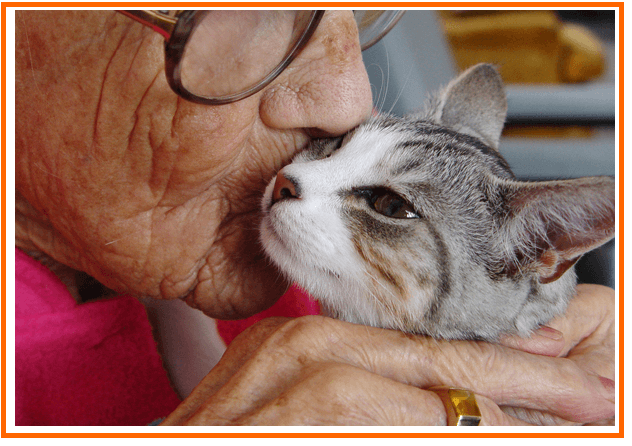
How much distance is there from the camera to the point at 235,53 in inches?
28.0

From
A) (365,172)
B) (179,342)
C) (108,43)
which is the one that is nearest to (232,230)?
(365,172)

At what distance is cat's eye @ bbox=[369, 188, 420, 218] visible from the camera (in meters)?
0.85

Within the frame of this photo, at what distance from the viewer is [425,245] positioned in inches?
32.9

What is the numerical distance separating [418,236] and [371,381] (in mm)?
246

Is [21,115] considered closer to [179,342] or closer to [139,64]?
[139,64]

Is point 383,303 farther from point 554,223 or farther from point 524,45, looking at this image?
point 524,45

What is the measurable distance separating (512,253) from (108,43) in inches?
27.5

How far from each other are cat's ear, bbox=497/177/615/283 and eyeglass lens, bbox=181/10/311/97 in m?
0.44

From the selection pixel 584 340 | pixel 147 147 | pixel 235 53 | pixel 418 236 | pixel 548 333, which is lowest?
pixel 584 340

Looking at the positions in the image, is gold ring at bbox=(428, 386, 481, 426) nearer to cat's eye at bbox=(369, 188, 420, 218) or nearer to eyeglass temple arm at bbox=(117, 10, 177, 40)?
cat's eye at bbox=(369, 188, 420, 218)

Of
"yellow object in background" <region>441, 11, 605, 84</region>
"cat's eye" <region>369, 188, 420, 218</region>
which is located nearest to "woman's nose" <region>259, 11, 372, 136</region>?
"cat's eye" <region>369, 188, 420, 218</region>
